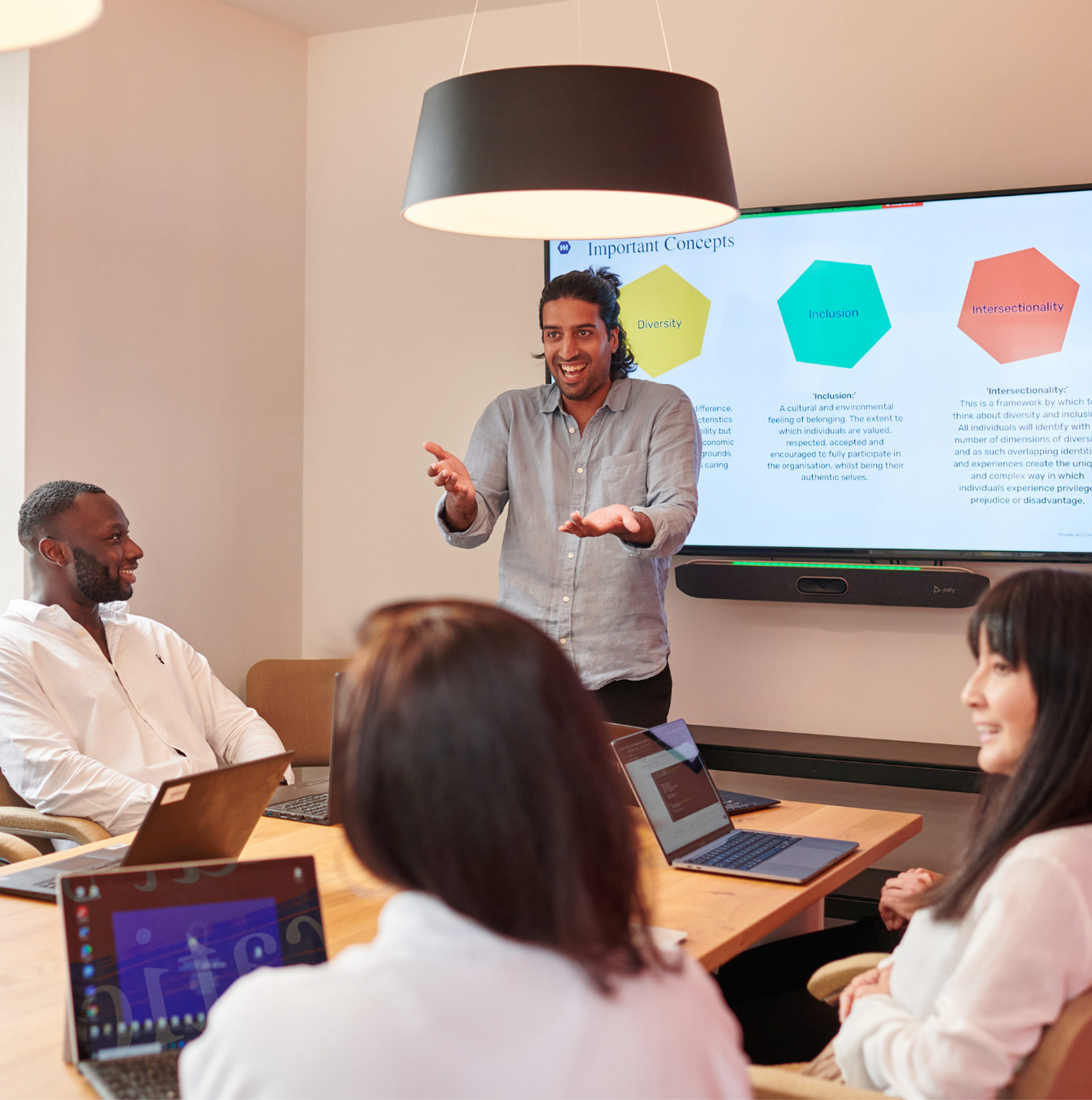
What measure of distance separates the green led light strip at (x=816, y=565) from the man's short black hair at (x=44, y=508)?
188 centimetres

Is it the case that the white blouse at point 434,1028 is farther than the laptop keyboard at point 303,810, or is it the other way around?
the laptop keyboard at point 303,810

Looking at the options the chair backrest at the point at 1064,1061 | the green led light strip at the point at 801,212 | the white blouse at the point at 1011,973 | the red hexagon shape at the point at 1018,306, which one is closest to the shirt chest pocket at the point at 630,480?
the green led light strip at the point at 801,212

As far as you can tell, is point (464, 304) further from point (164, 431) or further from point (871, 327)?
point (871, 327)

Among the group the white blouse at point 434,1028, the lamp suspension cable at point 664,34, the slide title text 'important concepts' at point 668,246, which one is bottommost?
the white blouse at point 434,1028

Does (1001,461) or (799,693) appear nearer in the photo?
(1001,461)

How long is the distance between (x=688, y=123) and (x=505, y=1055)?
5.10 ft

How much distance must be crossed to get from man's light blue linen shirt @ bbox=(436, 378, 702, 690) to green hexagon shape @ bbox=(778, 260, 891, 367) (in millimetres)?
703

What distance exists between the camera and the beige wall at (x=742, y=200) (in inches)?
136

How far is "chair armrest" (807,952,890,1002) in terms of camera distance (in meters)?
1.76

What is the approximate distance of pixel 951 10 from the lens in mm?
3457

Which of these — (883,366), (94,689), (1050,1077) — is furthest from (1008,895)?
(883,366)

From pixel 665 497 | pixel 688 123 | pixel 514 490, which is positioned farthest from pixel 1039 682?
pixel 514 490

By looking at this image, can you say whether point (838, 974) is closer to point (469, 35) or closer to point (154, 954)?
point (154, 954)

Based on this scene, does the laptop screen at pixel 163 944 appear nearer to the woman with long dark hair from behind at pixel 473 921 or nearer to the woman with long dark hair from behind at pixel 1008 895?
the woman with long dark hair from behind at pixel 473 921
